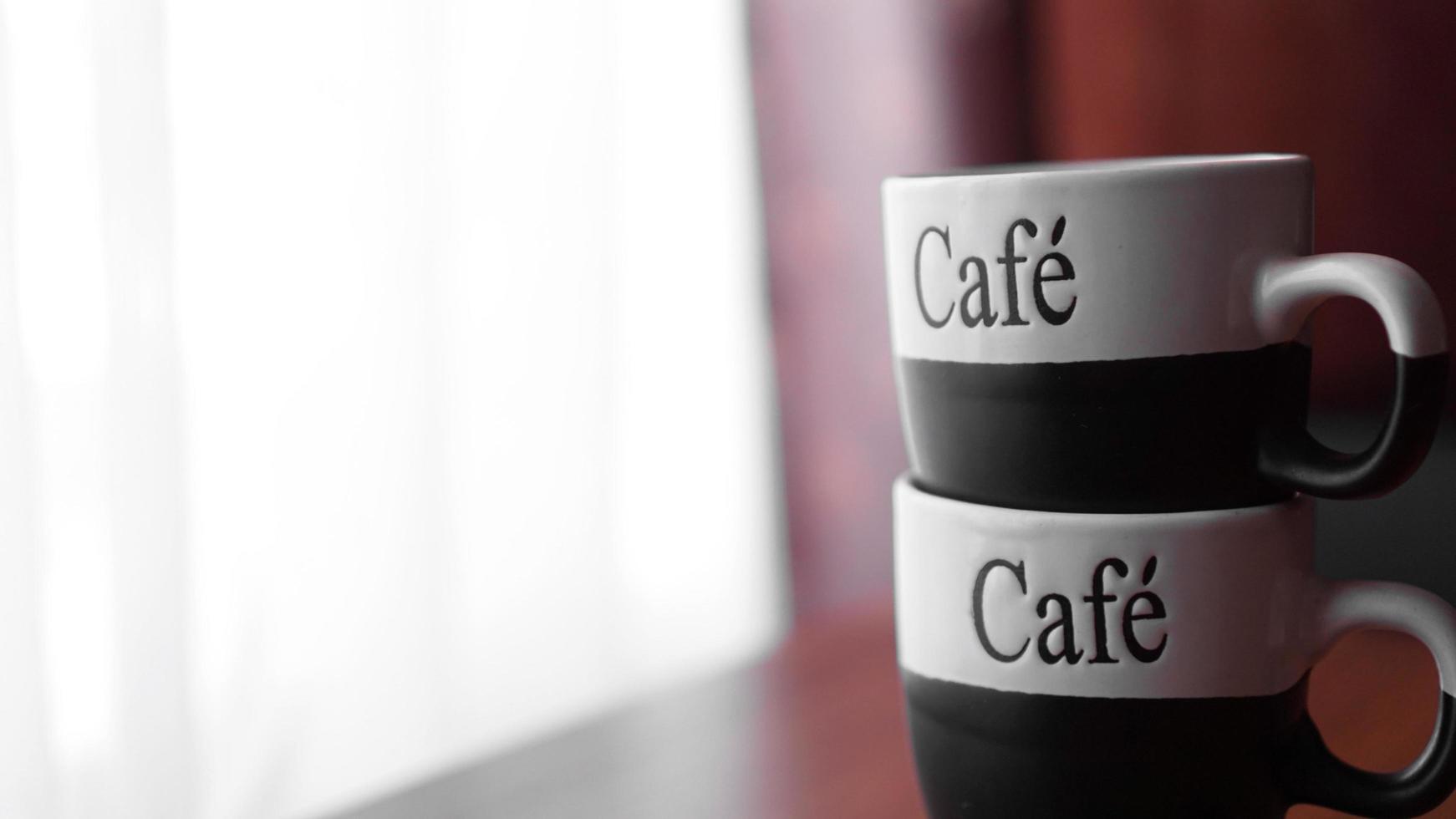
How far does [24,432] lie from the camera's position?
3.28 feet

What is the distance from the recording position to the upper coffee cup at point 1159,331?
0.39 meters

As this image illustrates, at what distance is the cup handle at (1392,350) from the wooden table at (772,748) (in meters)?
0.15

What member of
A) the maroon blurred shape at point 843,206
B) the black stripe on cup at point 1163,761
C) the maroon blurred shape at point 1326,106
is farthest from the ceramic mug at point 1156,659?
the maroon blurred shape at point 843,206

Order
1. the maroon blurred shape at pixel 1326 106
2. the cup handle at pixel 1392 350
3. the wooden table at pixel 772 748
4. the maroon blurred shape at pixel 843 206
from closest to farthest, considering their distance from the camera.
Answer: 1. the cup handle at pixel 1392 350
2. the wooden table at pixel 772 748
3. the maroon blurred shape at pixel 1326 106
4. the maroon blurred shape at pixel 843 206

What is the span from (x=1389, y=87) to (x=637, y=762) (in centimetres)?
71

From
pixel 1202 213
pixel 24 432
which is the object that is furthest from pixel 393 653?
pixel 1202 213

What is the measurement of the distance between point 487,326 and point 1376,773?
3.41 ft

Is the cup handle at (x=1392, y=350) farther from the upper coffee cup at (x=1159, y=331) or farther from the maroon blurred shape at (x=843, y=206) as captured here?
the maroon blurred shape at (x=843, y=206)

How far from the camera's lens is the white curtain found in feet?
3.38

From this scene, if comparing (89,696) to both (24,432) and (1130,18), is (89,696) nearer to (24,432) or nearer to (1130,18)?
(24,432)

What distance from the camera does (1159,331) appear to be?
400 millimetres

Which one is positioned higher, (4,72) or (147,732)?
(4,72)

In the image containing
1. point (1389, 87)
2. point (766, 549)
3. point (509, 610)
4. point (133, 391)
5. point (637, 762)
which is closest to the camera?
point (637, 762)

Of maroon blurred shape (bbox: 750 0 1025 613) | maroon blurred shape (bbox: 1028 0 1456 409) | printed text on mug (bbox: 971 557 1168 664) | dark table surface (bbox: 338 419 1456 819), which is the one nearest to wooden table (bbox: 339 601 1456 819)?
dark table surface (bbox: 338 419 1456 819)
